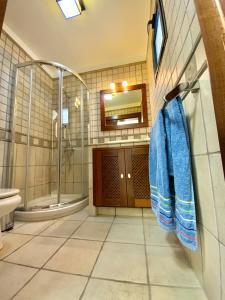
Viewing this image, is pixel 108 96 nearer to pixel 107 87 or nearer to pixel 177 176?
pixel 107 87

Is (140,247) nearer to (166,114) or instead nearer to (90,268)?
(90,268)

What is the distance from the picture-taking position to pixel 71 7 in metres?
1.49

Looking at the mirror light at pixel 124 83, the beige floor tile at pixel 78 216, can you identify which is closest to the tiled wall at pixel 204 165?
the beige floor tile at pixel 78 216

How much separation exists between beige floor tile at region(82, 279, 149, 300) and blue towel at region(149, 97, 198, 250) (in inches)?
11.3

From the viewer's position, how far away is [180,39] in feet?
2.35

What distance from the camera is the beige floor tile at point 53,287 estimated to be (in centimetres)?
60

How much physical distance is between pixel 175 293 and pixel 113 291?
0.86ft

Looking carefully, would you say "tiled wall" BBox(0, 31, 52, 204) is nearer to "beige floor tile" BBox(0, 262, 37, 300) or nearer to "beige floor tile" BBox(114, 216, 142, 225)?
"beige floor tile" BBox(0, 262, 37, 300)

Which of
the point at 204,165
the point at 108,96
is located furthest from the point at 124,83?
the point at 204,165

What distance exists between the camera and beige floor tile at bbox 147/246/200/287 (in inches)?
25.7

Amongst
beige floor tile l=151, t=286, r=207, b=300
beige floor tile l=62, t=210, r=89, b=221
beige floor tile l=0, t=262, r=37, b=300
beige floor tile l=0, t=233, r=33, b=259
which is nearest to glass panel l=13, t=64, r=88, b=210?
beige floor tile l=62, t=210, r=89, b=221

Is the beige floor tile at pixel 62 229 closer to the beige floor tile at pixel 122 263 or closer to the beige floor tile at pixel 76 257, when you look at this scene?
the beige floor tile at pixel 76 257

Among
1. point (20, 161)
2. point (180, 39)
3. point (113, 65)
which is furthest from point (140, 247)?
point (113, 65)

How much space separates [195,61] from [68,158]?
209 cm
